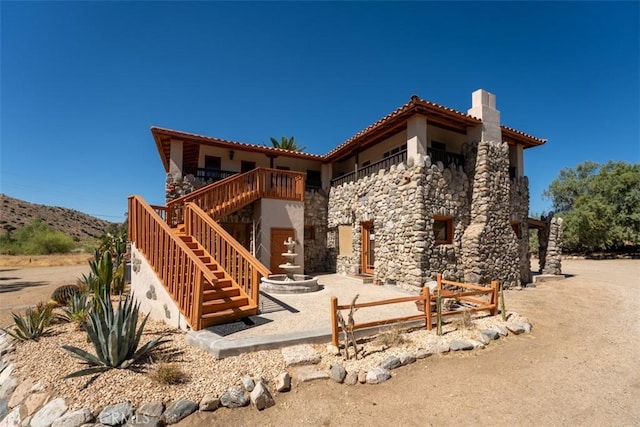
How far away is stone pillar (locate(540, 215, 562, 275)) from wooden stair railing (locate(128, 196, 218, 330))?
15900mm

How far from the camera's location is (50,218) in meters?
43.4

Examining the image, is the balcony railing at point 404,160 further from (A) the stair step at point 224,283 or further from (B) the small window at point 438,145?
(A) the stair step at point 224,283

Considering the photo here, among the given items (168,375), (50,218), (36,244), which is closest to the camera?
(168,375)

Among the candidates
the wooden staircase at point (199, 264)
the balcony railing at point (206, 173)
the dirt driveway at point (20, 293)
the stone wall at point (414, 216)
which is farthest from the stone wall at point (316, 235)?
the dirt driveway at point (20, 293)

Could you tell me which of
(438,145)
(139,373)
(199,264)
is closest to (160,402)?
A: (139,373)

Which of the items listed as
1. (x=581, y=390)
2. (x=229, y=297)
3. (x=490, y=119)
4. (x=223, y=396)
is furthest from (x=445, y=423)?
(x=490, y=119)

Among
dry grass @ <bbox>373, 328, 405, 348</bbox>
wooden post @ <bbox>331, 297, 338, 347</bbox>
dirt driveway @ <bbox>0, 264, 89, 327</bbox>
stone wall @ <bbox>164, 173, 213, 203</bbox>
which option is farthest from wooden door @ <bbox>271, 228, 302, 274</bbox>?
dirt driveway @ <bbox>0, 264, 89, 327</bbox>

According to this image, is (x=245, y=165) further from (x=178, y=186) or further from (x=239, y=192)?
(x=239, y=192)

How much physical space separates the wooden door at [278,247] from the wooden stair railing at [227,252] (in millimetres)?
4461

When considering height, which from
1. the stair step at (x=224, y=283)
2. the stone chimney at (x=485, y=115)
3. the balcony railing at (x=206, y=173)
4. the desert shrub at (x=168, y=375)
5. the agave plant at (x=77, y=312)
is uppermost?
the stone chimney at (x=485, y=115)

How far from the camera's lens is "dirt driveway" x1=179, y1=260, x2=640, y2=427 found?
3469 millimetres

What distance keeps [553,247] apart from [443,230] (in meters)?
7.60

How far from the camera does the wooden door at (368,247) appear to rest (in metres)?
12.8

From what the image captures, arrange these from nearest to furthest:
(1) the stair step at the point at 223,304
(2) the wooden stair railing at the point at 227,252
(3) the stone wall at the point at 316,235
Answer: (1) the stair step at the point at 223,304, (2) the wooden stair railing at the point at 227,252, (3) the stone wall at the point at 316,235
